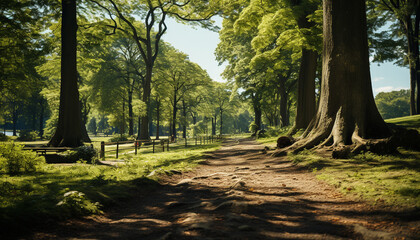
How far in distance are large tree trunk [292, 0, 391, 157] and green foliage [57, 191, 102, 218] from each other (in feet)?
24.9

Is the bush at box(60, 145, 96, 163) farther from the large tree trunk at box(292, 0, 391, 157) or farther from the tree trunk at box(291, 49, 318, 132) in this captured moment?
the tree trunk at box(291, 49, 318, 132)

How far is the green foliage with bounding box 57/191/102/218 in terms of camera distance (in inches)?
148

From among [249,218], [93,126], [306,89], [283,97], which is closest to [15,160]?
[249,218]

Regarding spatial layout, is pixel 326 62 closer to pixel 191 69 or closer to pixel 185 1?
pixel 185 1

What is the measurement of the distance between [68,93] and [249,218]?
12901 millimetres

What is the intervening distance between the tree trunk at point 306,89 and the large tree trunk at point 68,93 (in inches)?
553

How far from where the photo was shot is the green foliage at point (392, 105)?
299 feet

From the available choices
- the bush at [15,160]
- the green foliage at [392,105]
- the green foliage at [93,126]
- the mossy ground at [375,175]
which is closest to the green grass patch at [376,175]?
the mossy ground at [375,175]

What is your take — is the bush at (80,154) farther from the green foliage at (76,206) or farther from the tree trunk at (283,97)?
the tree trunk at (283,97)

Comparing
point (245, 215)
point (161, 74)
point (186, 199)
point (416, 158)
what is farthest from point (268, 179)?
point (161, 74)

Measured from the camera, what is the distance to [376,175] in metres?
5.38

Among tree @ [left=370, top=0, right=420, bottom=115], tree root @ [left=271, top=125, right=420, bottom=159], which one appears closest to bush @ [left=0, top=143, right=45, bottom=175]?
tree root @ [left=271, top=125, right=420, bottom=159]

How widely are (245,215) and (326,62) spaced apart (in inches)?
320

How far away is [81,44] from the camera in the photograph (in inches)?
727
